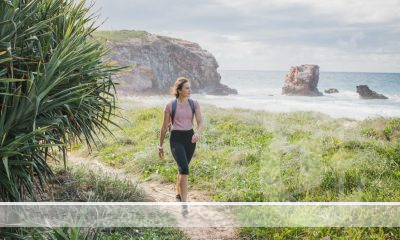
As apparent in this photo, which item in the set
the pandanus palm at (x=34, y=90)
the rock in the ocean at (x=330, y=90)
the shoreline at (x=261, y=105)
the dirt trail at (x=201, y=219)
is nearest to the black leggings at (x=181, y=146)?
the dirt trail at (x=201, y=219)

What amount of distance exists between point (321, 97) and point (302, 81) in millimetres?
2412

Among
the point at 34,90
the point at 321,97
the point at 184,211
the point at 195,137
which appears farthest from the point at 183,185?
the point at 321,97

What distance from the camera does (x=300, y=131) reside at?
47.3ft

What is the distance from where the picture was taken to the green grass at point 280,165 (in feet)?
25.6

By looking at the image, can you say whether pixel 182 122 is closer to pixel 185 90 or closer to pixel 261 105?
pixel 185 90

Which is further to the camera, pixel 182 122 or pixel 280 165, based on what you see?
pixel 280 165

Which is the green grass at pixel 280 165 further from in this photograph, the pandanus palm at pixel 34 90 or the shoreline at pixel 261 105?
the shoreline at pixel 261 105

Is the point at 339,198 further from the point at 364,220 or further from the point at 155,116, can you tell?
the point at 155,116

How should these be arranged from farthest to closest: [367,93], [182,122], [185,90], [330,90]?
[330,90] < [367,93] < [182,122] < [185,90]

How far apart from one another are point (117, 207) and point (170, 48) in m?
47.6

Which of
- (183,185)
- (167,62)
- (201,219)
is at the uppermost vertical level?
(167,62)

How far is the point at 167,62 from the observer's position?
52.2m

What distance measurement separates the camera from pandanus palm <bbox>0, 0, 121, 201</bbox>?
5.23 meters

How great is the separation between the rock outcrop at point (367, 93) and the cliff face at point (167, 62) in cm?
1276
